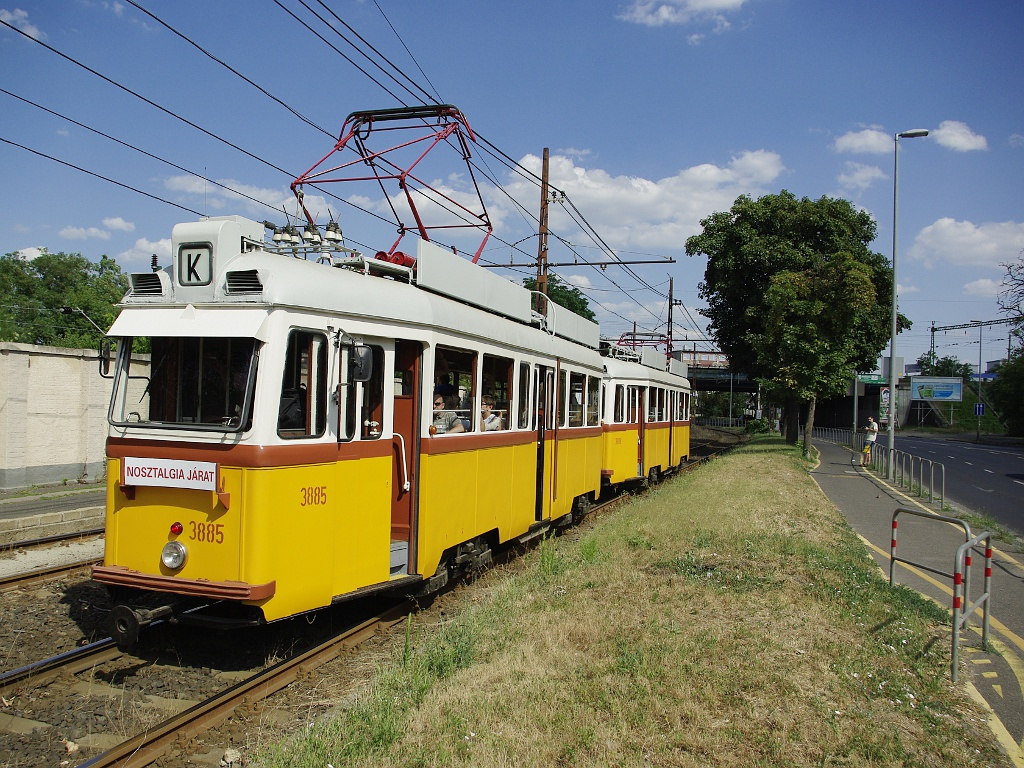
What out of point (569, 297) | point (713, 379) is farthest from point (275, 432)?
point (713, 379)

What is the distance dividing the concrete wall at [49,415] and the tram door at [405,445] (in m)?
12.0

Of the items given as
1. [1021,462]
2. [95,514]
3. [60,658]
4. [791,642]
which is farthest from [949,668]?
[1021,462]

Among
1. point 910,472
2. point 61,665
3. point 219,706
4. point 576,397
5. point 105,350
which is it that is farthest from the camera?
point 910,472

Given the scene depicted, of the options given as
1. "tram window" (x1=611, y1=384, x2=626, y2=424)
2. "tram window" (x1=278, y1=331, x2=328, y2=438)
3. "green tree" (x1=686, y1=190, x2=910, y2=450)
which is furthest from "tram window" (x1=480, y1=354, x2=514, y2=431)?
"green tree" (x1=686, y1=190, x2=910, y2=450)

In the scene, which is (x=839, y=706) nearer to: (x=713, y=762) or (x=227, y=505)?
(x=713, y=762)

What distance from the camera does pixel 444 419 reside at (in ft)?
25.6

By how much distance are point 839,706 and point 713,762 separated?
123 cm

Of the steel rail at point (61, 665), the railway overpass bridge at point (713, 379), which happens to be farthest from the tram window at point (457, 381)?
the railway overpass bridge at point (713, 379)

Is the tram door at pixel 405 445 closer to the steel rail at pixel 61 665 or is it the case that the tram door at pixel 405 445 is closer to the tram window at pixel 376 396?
the tram window at pixel 376 396

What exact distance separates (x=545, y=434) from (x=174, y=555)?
6061 mm

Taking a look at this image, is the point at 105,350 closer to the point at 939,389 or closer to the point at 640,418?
the point at 640,418

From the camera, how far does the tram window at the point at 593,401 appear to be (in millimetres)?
13578

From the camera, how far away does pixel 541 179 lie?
2052 centimetres

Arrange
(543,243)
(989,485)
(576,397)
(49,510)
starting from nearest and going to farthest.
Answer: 1. (576,397)
2. (49,510)
3. (543,243)
4. (989,485)
